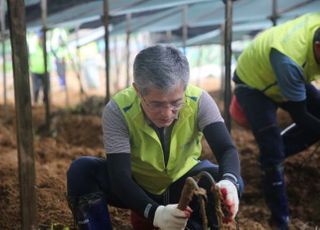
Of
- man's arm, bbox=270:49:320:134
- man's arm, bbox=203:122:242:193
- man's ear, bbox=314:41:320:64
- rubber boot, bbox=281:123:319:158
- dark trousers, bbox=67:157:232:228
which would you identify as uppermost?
man's ear, bbox=314:41:320:64

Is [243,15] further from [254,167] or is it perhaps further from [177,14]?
[254,167]

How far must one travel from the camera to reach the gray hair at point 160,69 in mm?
1775

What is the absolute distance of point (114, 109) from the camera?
2014 millimetres

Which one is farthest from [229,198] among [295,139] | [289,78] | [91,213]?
[295,139]

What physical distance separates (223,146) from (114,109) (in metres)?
0.45

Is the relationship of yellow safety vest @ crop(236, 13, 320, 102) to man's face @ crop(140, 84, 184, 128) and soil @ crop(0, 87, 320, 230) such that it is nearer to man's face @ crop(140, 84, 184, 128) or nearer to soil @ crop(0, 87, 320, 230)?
soil @ crop(0, 87, 320, 230)

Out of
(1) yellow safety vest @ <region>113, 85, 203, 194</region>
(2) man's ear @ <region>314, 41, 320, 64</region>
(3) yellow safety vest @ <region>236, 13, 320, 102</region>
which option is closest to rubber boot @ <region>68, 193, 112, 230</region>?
(1) yellow safety vest @ <region>113, 85, 203, 194</region>

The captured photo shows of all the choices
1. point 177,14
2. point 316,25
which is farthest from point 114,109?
point 177,14

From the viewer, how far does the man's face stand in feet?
5.87

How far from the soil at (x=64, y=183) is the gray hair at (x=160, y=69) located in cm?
104

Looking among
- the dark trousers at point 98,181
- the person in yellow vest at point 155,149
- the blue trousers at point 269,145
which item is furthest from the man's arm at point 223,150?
the blue trousers at point 269,145

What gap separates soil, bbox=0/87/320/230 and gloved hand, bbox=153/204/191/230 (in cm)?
88

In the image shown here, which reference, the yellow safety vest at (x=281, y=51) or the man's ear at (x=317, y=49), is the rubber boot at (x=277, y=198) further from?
the man's ear at (x=317, y=49)

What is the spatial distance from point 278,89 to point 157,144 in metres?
1.12
